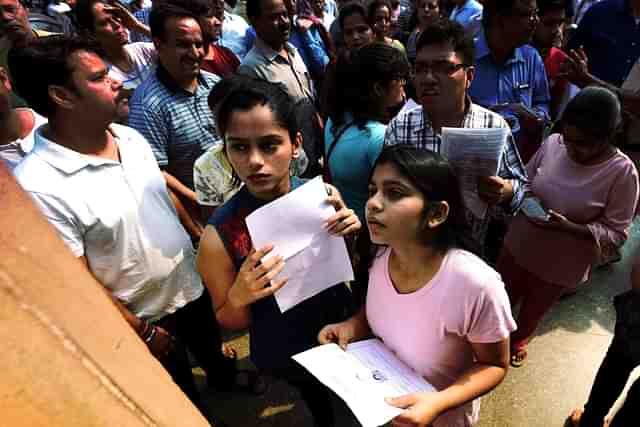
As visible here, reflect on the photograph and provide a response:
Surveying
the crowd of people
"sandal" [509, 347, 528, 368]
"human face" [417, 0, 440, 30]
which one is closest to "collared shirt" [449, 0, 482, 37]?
"human face" [417, 0, 440, 30]

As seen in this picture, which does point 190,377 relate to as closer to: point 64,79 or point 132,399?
point 64,79

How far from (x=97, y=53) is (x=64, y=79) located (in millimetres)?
186

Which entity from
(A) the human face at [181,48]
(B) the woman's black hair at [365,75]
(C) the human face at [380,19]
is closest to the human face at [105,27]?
(A) the human face at [181,48]

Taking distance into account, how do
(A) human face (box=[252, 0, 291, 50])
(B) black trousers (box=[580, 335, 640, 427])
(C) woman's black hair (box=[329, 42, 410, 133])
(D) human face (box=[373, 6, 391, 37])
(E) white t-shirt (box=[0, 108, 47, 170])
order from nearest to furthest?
(B) black trousers (box=[580, 335, 640, 427]) → (E) white t-shirt (box=[0, 108, 47, 170]) → (C) woman's black hair (box=[329, 42, 410, 133]) → (A) human face (box=[252, 0, 291, 50]) → (D) human face (box=[373, 6, 391, 37])

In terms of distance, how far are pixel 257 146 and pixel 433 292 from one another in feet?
2.24

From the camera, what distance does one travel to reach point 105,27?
2.62m

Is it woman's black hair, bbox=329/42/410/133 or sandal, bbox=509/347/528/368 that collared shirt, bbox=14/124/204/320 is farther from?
sandal, bbox=509/347/528/368

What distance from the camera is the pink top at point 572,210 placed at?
172 cm

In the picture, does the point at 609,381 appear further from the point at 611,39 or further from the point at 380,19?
the point at 380,19

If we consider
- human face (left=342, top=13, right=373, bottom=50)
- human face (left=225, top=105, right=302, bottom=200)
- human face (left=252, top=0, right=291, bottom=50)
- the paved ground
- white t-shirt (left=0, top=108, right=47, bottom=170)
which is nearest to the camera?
human face (left=225, top=105, right=302, bottom=200)

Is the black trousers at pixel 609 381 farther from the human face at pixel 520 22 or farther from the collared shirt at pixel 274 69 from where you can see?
the collared shirt at pixel 274 69

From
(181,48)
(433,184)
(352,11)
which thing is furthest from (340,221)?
(352,11)

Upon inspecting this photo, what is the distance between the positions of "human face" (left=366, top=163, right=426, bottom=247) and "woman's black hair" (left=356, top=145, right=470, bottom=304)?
0.02 m

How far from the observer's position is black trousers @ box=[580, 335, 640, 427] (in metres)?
1.33
